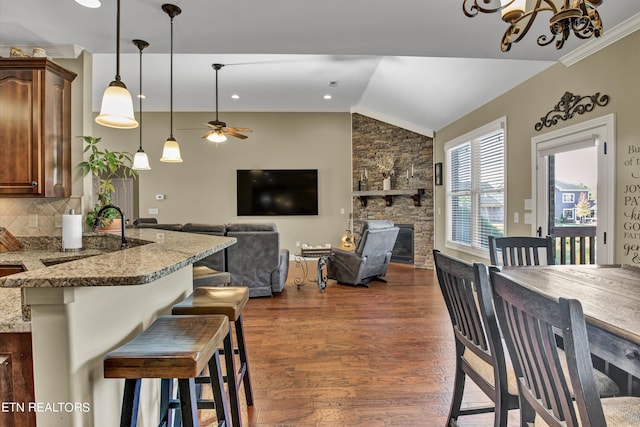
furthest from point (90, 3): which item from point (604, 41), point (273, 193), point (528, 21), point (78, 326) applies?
point (273, 193)

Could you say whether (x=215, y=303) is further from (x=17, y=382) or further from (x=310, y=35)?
(x=310, y=35)

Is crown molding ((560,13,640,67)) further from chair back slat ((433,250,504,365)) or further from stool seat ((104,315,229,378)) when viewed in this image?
stool seat ((104,315,229,378))

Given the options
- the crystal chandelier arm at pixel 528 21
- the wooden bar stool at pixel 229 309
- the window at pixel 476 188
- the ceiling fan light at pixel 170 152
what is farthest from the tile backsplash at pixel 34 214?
the window at pixel 476 188

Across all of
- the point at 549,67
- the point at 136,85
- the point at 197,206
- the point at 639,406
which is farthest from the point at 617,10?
the point at 197,206

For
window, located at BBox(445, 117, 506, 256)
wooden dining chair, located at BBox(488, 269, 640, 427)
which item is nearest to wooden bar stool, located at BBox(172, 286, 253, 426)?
wooden dining chair, located at BBox(488, 269, 640, 427)

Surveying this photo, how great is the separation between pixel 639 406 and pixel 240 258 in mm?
3742

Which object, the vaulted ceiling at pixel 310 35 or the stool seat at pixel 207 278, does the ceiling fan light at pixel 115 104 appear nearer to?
the vaulted ceiling at pixel 310 35

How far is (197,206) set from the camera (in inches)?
285

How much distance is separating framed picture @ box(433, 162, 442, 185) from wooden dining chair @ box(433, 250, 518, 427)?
4901 mm

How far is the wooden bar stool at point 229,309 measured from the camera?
5.42ft

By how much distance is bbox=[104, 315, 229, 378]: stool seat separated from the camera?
1.03m

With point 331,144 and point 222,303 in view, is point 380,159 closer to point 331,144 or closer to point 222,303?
point 331,144

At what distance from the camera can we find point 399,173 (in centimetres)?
690

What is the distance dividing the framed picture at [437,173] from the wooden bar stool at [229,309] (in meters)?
5.11
